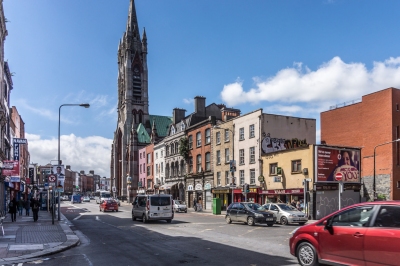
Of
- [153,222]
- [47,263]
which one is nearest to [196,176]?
[153,222]

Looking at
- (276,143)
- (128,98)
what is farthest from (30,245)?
(128,98)

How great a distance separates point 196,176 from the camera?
57.0 m

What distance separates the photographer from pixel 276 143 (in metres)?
43.7

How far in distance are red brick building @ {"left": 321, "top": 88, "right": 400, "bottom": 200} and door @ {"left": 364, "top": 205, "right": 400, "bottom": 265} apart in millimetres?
40402

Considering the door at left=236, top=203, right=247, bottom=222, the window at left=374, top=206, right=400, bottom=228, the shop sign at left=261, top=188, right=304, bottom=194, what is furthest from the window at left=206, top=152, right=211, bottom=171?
the window at left=374, top=206, right=400, bottom=228

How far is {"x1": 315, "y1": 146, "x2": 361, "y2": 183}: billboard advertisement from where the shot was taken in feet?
116

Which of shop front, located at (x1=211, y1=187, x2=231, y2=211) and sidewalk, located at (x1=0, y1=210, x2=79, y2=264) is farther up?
sidewalk, located at (x1=0, y1=210, x2=79, y2=264)

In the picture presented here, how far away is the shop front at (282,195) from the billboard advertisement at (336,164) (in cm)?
251

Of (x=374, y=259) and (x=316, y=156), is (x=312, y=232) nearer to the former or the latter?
(x=374, y=259)

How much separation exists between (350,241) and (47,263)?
8.53m

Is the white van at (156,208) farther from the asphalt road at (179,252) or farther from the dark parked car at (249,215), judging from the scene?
the asphalt road at (179,252)

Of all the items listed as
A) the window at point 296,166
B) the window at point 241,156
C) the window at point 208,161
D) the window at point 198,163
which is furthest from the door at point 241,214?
the window at point 198,163

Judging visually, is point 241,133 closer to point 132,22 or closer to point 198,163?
point 198,163

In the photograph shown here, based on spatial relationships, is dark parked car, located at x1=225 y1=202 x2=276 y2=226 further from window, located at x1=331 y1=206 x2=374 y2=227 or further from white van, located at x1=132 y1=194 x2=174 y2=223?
window, located at x1=331 y1=206 x2=374 y2=227
